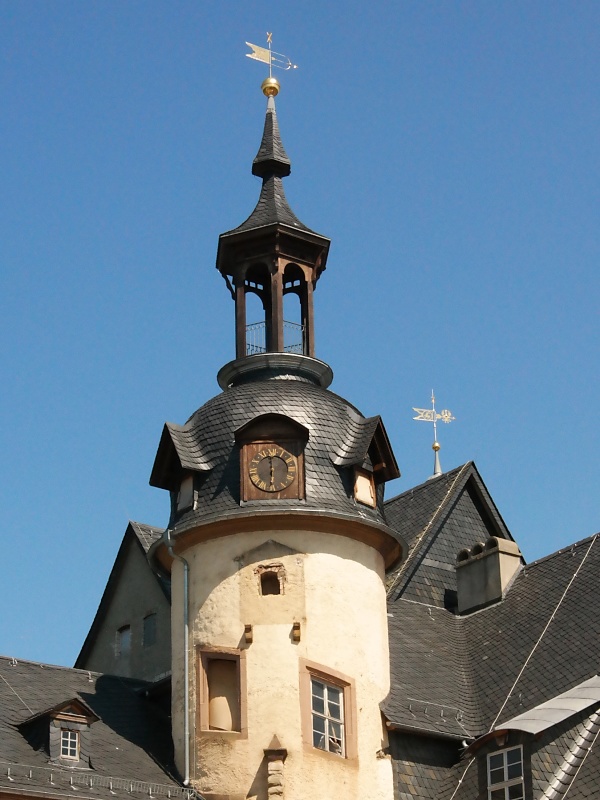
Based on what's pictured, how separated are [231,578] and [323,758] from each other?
12.1 ft

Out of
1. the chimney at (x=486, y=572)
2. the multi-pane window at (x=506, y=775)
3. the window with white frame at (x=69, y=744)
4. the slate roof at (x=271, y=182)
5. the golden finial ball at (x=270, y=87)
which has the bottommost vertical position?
the multi-pane window at (x=506, y=775)

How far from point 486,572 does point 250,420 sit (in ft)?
24.7

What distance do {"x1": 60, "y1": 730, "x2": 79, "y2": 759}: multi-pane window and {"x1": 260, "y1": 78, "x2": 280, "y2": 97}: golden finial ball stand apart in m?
16.1

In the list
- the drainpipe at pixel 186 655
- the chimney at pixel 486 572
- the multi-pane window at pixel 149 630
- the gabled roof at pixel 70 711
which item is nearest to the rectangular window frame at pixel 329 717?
the drainpipe at pixel 186 655

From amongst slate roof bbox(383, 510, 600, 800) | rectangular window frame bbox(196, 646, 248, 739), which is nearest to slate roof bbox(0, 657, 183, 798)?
rectangular window frame bbox(196, 646, 248, 739)

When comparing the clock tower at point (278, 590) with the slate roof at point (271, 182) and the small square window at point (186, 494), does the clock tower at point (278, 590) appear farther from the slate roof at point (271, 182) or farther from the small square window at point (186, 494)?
the slate roof at point (271, 182)

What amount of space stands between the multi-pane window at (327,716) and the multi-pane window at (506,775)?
2.68 meters

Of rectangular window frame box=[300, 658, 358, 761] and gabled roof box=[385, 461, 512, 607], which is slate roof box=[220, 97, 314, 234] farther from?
rectangular window frame box=[300, 658, 358, 761]

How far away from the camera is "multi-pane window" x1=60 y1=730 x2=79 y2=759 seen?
30461 mm

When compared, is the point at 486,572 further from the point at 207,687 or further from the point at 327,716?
the point at 207,687

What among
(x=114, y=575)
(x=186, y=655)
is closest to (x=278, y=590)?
(x=186, y=655)

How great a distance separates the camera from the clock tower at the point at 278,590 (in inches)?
1220

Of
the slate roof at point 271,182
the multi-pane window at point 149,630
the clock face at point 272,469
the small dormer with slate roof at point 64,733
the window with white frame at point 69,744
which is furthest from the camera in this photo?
the multi-pane window at point 149,630

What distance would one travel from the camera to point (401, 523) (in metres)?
40.1
